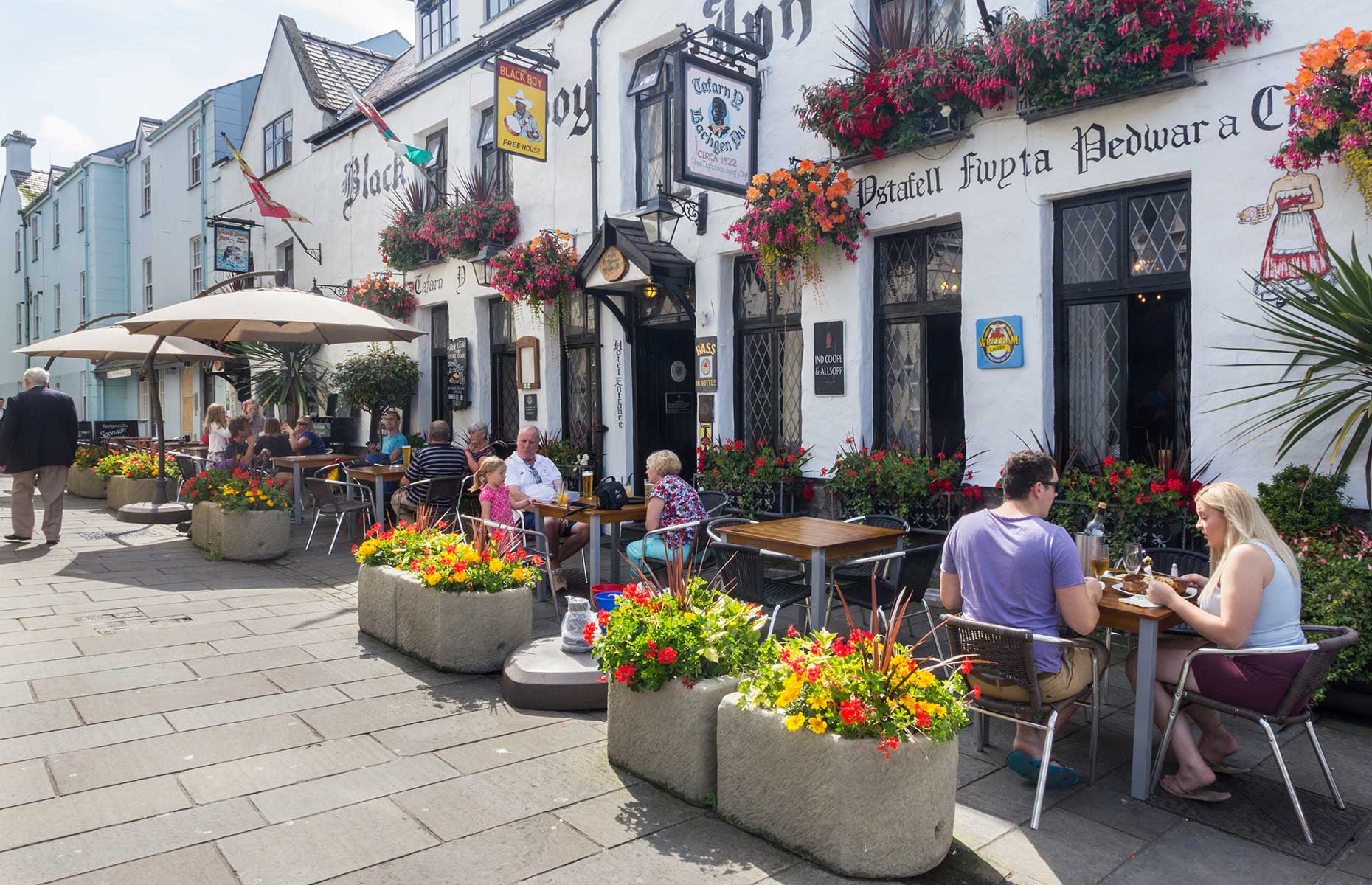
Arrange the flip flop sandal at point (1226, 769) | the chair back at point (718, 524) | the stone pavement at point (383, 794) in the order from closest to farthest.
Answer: the stone pavement at point (383, 794)
the flip flop sandal at point (1226, 769)
the chair back at point (718, 524)

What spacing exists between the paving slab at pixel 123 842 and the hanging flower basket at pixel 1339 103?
20.8 feet

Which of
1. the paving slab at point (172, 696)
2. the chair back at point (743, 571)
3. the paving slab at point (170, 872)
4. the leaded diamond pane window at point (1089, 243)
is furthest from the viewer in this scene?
the leaded diamond pane window at point (1089, 243)

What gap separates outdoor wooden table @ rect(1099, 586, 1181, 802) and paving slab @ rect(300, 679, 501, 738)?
3064 millimetres

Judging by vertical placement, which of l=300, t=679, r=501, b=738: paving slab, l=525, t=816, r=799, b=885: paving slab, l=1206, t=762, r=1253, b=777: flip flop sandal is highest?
l=300, t=679, r=501, b=738: paving slab

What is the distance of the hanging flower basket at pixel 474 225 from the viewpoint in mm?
12227

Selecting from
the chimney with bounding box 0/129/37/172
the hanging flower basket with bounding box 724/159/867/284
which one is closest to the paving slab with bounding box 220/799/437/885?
the hanging flower basket with bounding box 724/159/867/284

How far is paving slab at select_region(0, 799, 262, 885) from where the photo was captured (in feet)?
10.3

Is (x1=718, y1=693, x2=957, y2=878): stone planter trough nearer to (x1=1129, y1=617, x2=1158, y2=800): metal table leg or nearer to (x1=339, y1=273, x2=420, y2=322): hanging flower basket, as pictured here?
(x1=1129, y1=617, x2=1158, y2=800): metal table leg

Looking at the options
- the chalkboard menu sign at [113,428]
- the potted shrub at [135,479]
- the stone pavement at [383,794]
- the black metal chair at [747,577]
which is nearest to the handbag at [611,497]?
the black metal chair at [747,577]

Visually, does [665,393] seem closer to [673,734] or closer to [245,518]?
[245,518]

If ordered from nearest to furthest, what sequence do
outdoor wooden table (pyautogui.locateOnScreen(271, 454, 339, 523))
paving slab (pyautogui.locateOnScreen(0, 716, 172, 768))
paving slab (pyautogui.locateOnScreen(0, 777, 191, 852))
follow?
paving slab (pyautogui.locateOnScreen(0, 777, 191, 852)) < paving slab (pyautogui.locateOnScreen(0, 716, 172, 768)) < outdoor wooden table (pyautogui.locateOnScreen(271, 454, 339, 523))

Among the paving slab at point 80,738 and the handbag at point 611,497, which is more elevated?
the handbag at point 611,497

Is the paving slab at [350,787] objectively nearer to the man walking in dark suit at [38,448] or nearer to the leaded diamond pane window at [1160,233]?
the leaded diamond pane window at [1160,233]

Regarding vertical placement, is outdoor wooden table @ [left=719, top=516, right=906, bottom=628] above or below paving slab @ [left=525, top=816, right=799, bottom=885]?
above
